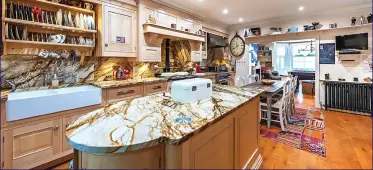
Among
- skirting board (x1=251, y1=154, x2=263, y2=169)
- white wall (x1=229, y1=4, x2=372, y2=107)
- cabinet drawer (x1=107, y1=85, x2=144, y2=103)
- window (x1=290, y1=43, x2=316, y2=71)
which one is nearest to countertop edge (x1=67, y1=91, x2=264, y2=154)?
skirting board (x1=251, y1=154, x2=263, y2=169)

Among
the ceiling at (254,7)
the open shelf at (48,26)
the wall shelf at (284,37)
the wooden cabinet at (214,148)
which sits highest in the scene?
the ceiling at (254,7)

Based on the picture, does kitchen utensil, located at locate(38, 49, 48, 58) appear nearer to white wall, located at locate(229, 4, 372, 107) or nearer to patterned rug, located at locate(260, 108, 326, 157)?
patterned rug, located at locate(260, 108, 326, 157)

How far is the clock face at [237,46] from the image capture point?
236 inches

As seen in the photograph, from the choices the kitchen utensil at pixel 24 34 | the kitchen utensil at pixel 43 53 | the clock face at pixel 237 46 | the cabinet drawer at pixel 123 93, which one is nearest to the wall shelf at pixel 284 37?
the clock face at pixel 237 46

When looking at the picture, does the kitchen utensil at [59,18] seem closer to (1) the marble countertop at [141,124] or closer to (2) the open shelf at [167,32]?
(2) the open shelf at [167,32]

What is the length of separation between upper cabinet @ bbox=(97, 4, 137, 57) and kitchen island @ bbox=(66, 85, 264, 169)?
170cm

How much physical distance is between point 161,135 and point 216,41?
16.5ft

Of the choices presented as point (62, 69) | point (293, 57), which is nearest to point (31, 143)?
point (62, 69)

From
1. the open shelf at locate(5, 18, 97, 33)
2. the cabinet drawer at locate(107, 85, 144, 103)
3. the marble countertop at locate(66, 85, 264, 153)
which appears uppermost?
the open shelf at locate(5, 18, 97, 33)

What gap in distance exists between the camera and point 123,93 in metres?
2.93

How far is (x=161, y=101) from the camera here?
1771 millimetres

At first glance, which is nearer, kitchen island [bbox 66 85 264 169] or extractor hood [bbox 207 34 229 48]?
kitchen island [bbox 66 85 264 169]

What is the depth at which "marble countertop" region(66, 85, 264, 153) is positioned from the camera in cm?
97

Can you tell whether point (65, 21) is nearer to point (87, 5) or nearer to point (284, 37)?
point (87, 5)
